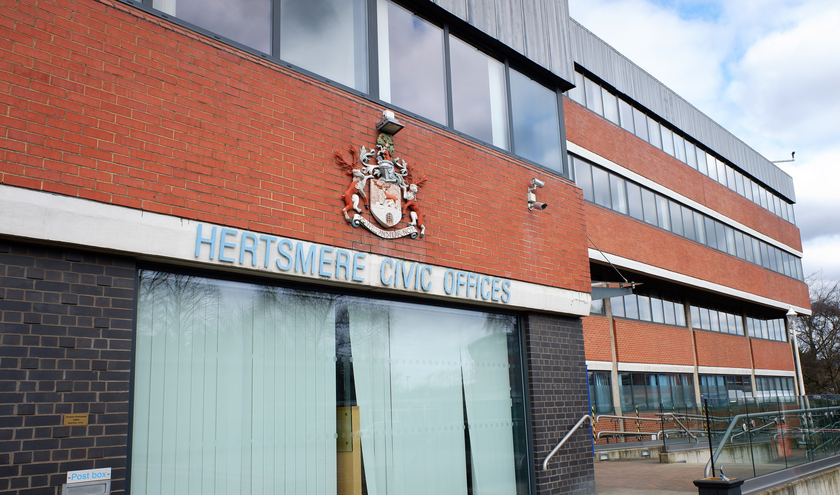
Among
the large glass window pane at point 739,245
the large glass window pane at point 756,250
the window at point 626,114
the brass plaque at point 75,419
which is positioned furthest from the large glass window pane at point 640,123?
the brass plaque at point 75,419

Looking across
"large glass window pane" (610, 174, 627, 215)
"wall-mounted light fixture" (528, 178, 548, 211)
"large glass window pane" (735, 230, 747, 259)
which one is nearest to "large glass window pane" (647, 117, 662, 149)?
"large glass window pane" (610, 174, 627, 215)

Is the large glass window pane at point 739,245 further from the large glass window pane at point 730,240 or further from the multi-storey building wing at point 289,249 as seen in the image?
the multi-storey building wing at point 289,249

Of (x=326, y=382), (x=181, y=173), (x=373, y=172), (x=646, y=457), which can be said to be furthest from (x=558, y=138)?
(x=646, y=457)

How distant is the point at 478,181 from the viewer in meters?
9.21

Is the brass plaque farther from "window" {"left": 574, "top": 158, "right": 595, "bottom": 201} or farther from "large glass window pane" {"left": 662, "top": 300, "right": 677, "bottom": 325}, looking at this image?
"large glass window pane" {"left": 662, "top": 300, "right": 677, "bottom": 325}

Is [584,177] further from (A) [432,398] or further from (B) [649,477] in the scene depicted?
(A) [432,398]

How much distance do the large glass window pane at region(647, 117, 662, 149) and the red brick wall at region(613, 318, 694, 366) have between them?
7285mm

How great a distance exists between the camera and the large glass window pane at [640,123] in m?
25.7

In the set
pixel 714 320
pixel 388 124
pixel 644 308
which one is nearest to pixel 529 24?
pixel 388 124

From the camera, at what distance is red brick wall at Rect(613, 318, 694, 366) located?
23766 mm

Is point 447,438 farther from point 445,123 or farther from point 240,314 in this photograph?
point 445,123

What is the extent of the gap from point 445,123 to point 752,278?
27721 mm

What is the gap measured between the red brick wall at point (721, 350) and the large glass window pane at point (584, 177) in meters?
11.0

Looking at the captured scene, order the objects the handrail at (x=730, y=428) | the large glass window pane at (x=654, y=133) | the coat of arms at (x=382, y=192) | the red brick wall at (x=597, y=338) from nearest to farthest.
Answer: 1. the coat of arms at (x=382, y=192)
2. the handrail at (x=730, y=428)
3. the red brick wall at (x=597, y=338)
4. the large glass window pane at (x=654, y=133)
